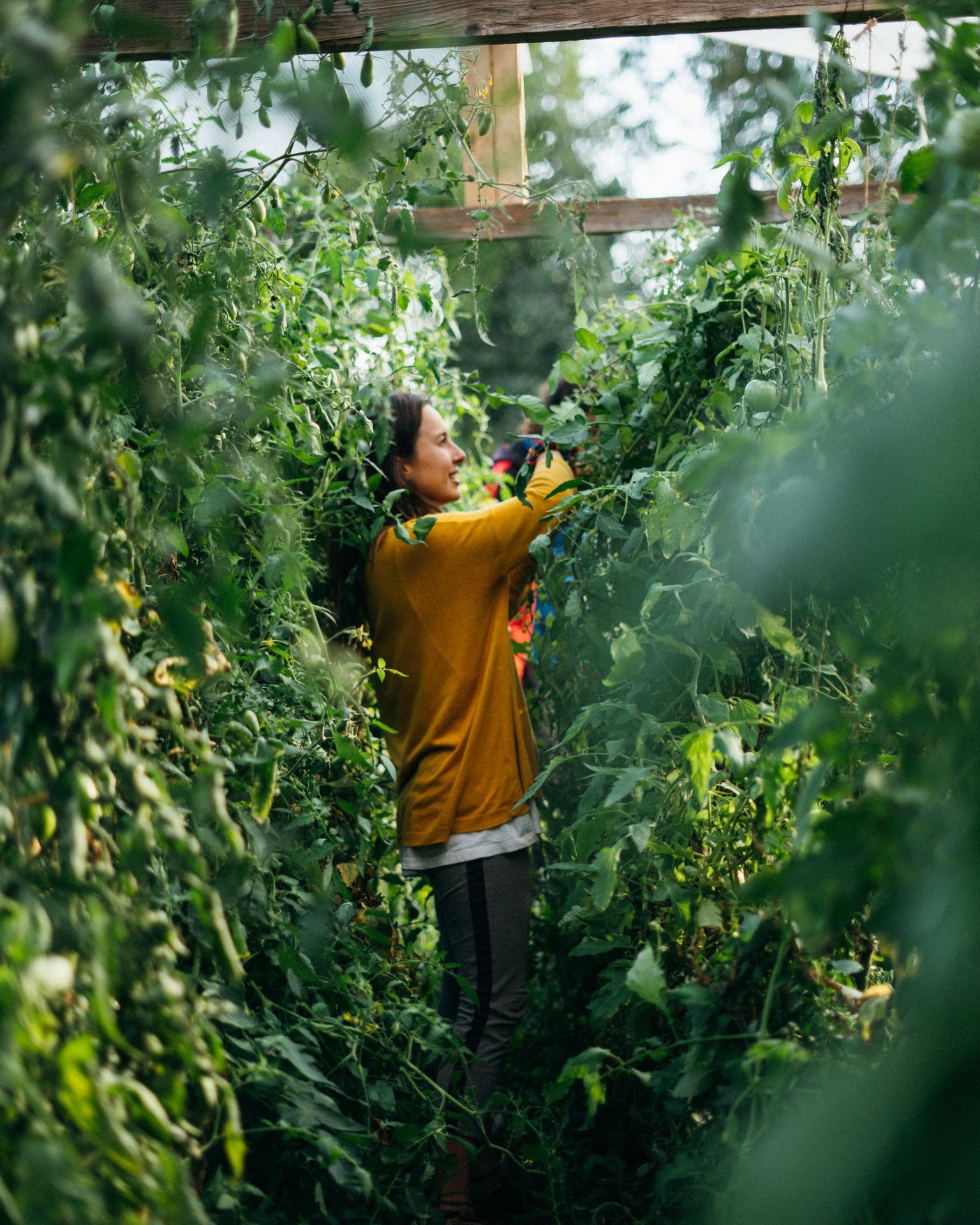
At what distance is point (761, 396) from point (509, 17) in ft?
2.44

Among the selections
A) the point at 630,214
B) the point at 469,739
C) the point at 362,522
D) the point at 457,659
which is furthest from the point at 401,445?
the point at 630,214

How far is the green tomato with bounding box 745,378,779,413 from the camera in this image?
1370 mm

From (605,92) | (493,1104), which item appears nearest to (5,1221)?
(493,1104)

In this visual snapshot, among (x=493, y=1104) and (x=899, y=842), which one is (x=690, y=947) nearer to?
(x=493, y=1104)

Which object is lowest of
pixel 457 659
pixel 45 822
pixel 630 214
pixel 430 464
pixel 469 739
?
pixel 469 739

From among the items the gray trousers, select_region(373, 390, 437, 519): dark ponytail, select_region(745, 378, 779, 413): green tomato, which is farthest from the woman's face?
select_region(745, 378, 779, 413): green tomato

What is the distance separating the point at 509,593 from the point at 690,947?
930mm

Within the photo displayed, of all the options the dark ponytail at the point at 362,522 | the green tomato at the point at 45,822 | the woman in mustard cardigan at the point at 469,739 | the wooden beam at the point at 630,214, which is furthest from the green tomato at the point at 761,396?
the wooden beam at the point at 630,214

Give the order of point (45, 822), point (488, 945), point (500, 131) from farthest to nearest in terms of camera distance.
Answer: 1. point (500, 131)
2. point (488, 945)
3. point (45, 822)

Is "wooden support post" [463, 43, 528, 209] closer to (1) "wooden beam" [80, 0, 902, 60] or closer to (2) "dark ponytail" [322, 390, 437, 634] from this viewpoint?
(1) "wooden beam" [80, 0, 902, 60]

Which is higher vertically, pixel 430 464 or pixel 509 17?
pixel 509 17

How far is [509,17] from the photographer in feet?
5.31

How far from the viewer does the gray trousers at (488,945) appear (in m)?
2.02

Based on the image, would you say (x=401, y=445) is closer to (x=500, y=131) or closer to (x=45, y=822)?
(x=500, y=131)
